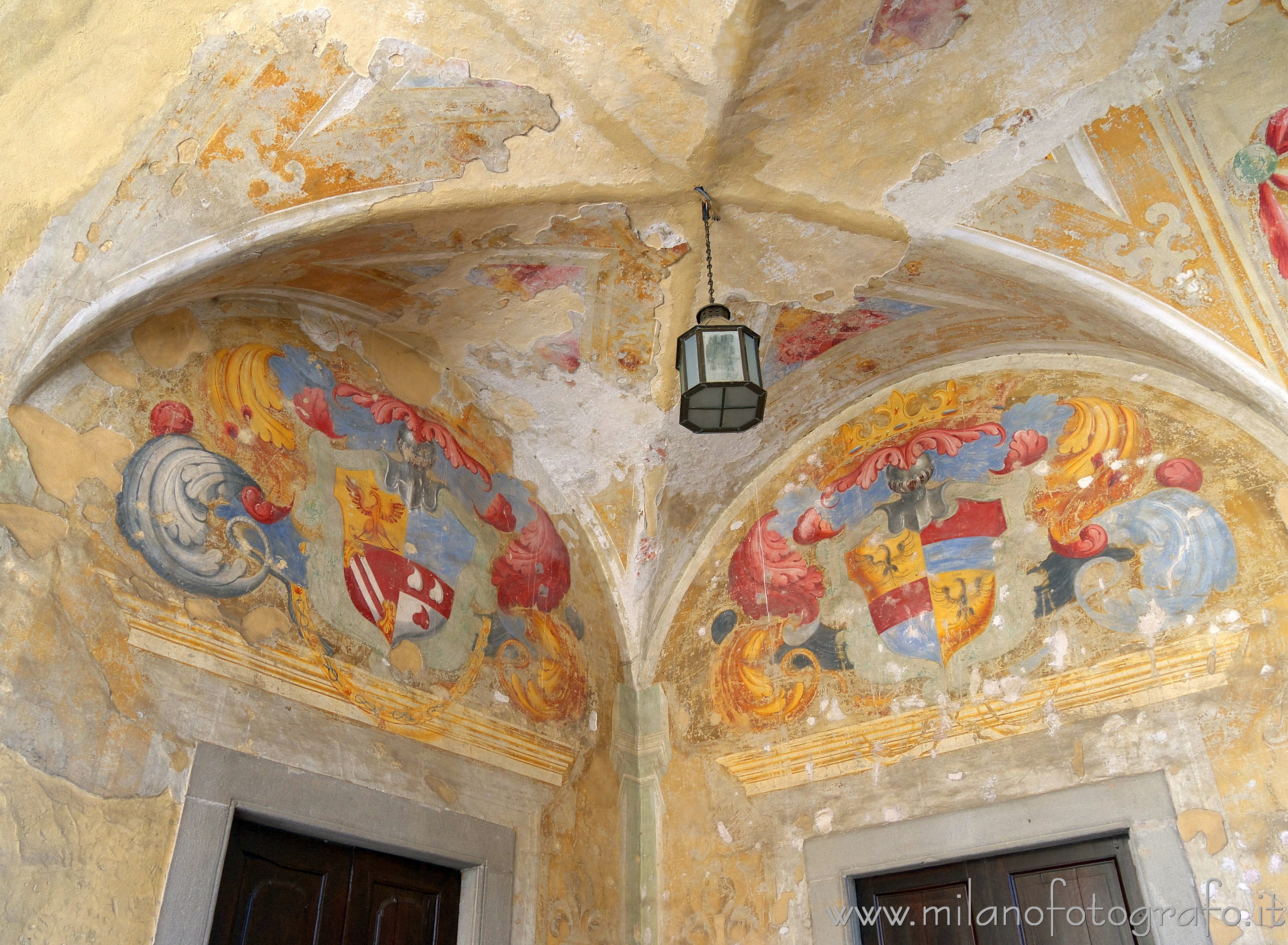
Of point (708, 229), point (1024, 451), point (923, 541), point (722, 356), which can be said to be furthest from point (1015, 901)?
point (708, 229)

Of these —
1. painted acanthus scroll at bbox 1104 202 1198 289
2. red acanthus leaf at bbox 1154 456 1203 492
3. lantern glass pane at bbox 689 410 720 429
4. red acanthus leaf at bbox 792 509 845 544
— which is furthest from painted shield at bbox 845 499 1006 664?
lantern glass pane at bbox 689 410 720 429

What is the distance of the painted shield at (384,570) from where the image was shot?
4.53 m

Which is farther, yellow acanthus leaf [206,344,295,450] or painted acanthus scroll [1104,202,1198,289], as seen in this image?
yellow acanthus leaf [206,344,295,450]

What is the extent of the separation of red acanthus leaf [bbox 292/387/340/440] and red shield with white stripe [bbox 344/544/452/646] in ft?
1.95

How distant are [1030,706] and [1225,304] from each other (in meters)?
1.88

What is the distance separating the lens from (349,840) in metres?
4.09

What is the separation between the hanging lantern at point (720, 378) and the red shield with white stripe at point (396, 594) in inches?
64.7

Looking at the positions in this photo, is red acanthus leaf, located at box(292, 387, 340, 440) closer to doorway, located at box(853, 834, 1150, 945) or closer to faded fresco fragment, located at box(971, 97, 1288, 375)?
faded fresco fragment, located at box(971, 97, 1288, 375)

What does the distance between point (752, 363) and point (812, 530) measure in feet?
6.77

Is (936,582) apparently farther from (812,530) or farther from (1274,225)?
(1274,225)

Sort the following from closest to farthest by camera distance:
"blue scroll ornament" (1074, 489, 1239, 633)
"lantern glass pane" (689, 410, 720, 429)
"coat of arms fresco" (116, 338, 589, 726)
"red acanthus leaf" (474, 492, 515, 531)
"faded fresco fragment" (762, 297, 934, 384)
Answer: "lantern glass pane" (689, 410, 720, 429)
"coat of arms fresco" (116, 338, 589, 726)
"blue scroll ornament" (1074, 489, 1239, 633)
"faded fresco fragment" (762, 297, 934, 384)
"red acanthus leaf" (474, 492, 515, 531)

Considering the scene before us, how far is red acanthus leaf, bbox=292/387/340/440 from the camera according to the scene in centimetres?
466

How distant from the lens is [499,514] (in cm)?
548

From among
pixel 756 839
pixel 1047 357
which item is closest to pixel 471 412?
pixel 756 839
